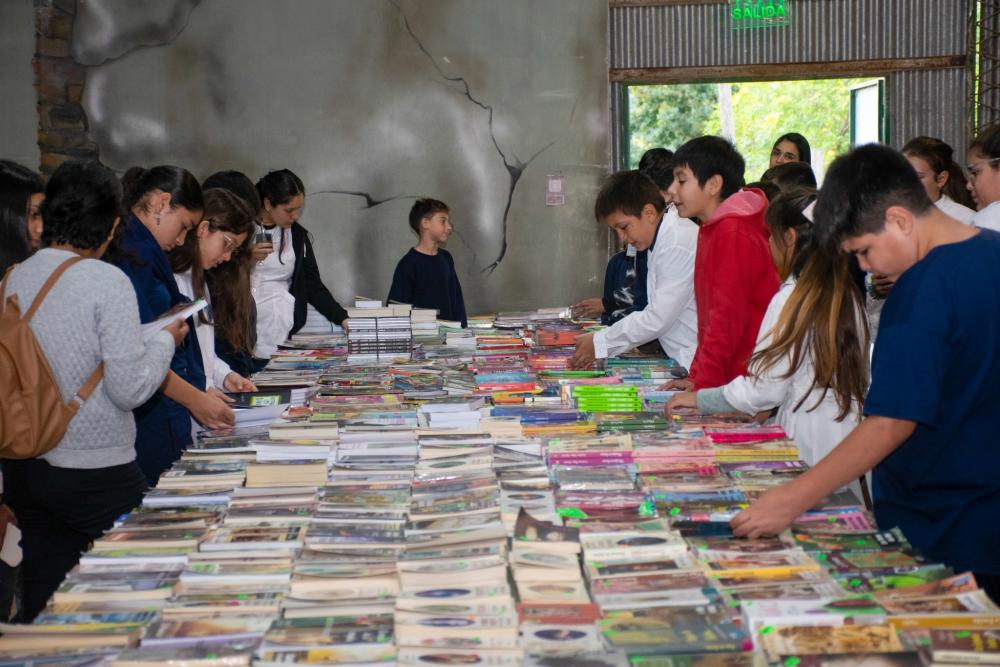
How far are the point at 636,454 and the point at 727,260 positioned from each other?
3.35 feet

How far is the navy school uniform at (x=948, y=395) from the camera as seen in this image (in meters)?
1.80

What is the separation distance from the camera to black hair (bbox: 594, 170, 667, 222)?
14.1 ft

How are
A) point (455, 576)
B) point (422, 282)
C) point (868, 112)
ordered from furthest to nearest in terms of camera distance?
point (868, 112)
point (422, 282)
point (455, 576)

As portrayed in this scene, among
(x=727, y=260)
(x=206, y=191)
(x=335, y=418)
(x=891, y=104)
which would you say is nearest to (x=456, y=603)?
(x=335, y=418)

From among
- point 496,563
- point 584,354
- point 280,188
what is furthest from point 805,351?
point 280,188

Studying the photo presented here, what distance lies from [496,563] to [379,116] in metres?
6.42

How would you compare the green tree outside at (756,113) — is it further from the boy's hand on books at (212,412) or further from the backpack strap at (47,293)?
the backpack strap at (47,293)

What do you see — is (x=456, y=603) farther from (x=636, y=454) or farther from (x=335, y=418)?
(x=335, y=418)

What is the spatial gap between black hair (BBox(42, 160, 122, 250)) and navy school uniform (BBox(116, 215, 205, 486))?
0.41 meters

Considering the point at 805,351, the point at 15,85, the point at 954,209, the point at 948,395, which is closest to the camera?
the point at 948,395

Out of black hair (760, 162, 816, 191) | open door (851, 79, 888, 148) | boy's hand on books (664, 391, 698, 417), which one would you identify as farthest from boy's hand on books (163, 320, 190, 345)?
open door (851, 79, 888, 148)

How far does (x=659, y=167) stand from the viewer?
510cm

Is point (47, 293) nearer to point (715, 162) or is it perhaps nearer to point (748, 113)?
point (715, 162)

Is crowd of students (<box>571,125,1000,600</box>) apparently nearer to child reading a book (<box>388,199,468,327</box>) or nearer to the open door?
child reading a book (<box>388,199,468,327</box>)
